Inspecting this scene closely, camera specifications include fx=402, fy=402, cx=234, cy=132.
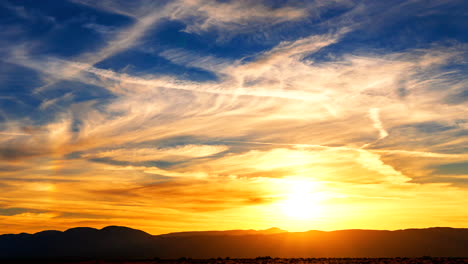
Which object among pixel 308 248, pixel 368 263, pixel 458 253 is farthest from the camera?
pixel 308 248

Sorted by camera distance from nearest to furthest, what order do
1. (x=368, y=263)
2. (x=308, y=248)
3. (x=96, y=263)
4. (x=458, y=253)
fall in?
(x=368, y=263) < (x=96, y=263) < (x=458, y=253) < (x=308, y=248)

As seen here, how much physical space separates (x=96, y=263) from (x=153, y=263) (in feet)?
18.8

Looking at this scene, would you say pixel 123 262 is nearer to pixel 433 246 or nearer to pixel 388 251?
pixel 388 251

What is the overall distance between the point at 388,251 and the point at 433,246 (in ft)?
85.6

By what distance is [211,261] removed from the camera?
40250 mm

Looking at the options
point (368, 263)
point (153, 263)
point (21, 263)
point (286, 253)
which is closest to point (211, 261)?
point (153, 263)

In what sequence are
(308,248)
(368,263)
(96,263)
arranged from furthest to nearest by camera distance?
1. (308,248)
2. (96,263)
3. (368,263)

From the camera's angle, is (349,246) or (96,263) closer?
(96,263)

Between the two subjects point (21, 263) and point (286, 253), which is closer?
point (21, 263)

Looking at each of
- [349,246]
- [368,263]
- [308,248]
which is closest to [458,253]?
[349,246]

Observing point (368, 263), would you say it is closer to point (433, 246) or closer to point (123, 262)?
point (123, 262)

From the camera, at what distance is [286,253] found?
630 feet

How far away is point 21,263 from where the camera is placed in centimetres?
4112

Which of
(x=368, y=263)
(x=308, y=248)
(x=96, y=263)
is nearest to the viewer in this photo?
(x=368, y=263)
